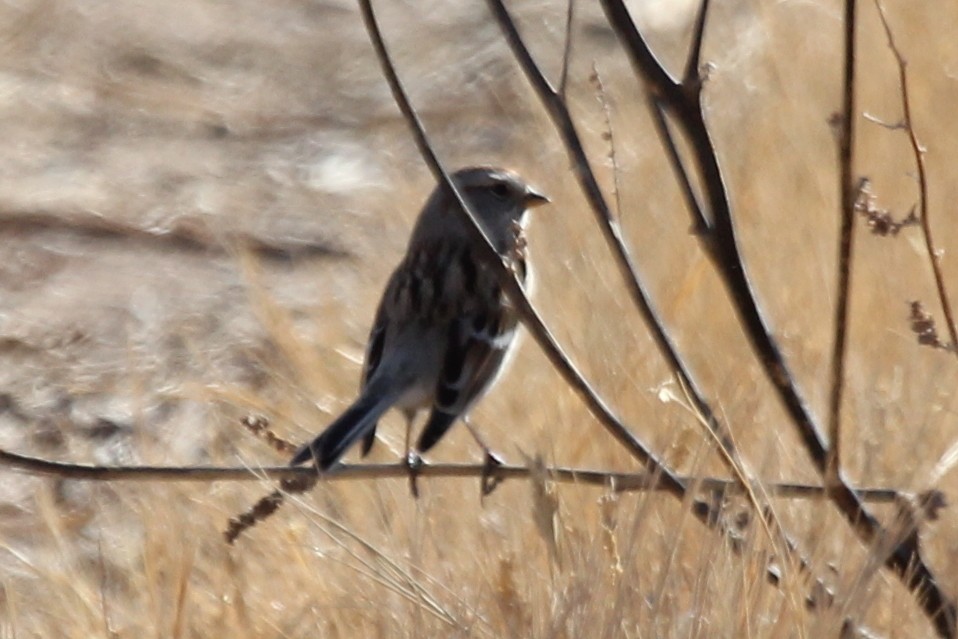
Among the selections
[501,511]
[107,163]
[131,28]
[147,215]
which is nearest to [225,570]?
[501,511]

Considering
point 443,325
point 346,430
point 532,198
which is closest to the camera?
point 346,430

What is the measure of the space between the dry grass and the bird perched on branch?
0.69 ft

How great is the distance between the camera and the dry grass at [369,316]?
300cm

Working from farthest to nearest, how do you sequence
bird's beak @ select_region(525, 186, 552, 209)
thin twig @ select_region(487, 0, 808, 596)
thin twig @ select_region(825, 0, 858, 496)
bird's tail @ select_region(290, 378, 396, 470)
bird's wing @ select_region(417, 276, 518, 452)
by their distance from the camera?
1. bird's beak @ select_region(525, 186, 552, 209)
2. bird's wing @ select_region(417, 276, 518, 452)
3. bird's tail @ select_region(290, 378, 396, 470)
4. thin twig @ select_region(487, 0, 808, 596)
5. thin twig @ select_region(825, 0, 858, 496)

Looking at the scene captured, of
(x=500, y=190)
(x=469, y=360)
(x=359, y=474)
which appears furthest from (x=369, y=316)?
(x=359, y=474)

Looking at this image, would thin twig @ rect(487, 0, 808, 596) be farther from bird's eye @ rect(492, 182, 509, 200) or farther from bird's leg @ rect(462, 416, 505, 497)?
bird's eye @ rect(492, 182, 509, 200)

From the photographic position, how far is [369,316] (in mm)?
5004

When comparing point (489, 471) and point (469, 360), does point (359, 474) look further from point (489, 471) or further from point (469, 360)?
point (469, 360)

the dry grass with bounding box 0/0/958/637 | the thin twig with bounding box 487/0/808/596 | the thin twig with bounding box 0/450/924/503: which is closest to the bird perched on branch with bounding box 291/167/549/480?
the dry grass with bounding box 0/0/958/637

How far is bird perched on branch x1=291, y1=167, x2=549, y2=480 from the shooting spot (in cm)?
364

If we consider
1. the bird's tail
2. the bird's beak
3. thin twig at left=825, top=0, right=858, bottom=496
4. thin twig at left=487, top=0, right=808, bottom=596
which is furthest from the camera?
the bird's beak

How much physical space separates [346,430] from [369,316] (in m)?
1.72

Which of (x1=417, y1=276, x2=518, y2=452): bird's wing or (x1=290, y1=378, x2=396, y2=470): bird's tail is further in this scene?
(x1=417, y1=276, x2=518, y2=452): bird's wing

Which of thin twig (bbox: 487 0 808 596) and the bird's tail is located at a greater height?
thin twig (bbox: 487 0 808 596)
